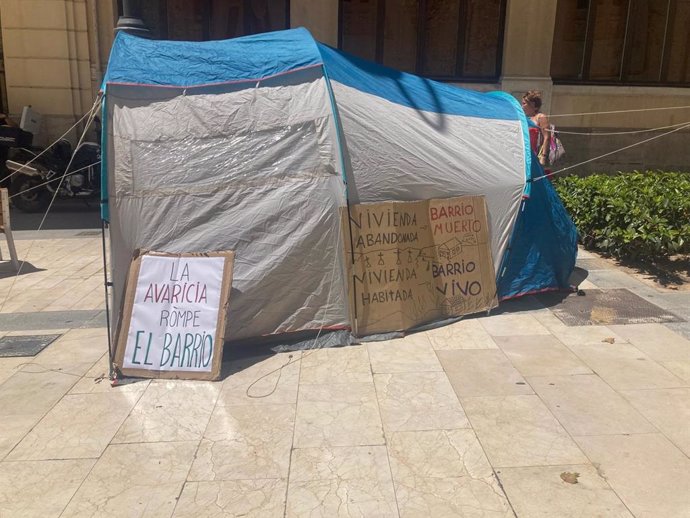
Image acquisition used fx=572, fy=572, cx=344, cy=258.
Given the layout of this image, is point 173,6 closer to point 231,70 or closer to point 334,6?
point 334,6

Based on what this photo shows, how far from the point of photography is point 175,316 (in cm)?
456

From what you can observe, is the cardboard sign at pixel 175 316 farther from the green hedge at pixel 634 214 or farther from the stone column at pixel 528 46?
the stone column at pixel 528 46

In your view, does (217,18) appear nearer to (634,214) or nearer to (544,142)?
(544,142)

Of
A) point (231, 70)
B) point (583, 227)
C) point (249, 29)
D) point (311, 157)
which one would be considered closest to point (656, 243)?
point (583, 227)

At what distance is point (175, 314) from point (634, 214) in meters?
5.49

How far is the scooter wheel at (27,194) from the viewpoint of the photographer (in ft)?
36.6

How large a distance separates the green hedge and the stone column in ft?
18.5

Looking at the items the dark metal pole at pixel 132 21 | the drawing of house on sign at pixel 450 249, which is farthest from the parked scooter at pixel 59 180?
the drawing of house on sign at pixel 450 249

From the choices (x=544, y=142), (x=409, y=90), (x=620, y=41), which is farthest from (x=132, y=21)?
(x=620, y=41)

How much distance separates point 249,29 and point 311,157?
382 inches

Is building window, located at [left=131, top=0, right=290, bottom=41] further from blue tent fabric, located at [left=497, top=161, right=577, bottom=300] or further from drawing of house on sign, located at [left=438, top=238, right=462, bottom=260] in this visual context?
drawing of house on sign, located at [left=438, top=238, right=462, bottom=260]

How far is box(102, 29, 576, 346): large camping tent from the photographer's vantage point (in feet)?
15.3

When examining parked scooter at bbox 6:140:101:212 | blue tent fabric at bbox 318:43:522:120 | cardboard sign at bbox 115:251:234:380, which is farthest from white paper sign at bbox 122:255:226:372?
parked scooter at bbox 6:140:101:212

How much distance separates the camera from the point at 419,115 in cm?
552
